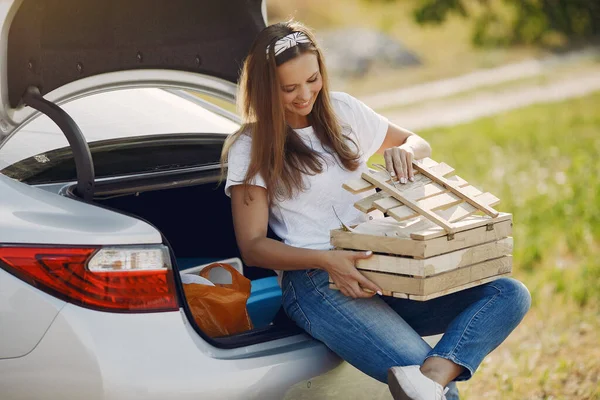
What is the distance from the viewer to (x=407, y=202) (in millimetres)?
2834

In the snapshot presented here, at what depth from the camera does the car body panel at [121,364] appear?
2.39m

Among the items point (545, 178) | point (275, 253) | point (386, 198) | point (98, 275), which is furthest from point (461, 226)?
point (545, 178)

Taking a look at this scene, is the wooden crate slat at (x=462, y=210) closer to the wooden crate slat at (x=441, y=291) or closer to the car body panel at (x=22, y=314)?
the wooden crate slat at (x=441, y=291)

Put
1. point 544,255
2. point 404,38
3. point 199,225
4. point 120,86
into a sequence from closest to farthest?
point 120,86 < point 199,225 < point 544,255 < point 404,38

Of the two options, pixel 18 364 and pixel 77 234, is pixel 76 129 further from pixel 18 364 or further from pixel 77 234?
pixel 18 364

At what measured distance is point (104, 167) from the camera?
10.7 ft

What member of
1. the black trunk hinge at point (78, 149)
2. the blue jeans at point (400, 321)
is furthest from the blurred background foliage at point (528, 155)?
the black trunk hinge at point (78, 149)

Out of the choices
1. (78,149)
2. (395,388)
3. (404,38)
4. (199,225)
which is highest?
(78,149)

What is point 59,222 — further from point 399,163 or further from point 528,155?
point 528,155

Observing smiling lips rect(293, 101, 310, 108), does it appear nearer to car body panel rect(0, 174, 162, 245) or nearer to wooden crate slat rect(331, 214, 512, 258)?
wooden crate slat rect(331, 214, 512, 258)

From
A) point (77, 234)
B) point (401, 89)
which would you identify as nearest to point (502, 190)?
point (77, 234)

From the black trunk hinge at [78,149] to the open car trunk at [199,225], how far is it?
403mm

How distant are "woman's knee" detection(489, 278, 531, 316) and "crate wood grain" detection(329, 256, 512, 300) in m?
0.06

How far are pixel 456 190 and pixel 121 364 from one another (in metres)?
1.21
